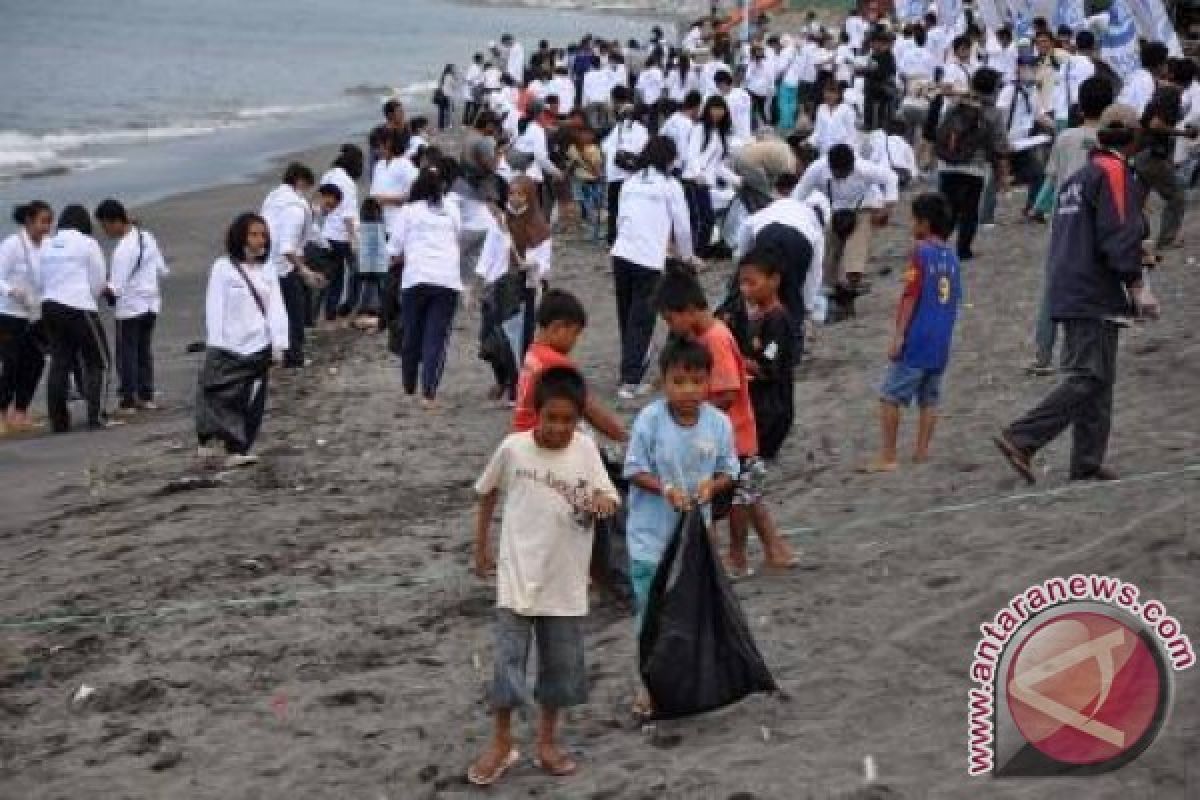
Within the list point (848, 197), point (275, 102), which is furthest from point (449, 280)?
point (275, 102)

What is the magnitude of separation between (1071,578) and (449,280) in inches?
254

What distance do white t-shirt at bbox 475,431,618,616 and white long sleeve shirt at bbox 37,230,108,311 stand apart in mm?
7707

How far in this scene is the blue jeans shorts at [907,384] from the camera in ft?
30.0

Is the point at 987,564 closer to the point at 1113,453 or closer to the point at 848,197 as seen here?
the point at 1113,453

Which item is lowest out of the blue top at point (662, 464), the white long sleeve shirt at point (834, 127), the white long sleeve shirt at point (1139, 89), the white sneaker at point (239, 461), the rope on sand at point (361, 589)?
the white sneaker at point (239, 461)

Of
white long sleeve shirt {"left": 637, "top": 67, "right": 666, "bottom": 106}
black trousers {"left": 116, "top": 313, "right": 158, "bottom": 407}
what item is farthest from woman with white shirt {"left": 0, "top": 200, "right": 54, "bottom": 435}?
white long sleeve shirt {"left": 637, "top": 67, "right": 666, "bottom": 106}

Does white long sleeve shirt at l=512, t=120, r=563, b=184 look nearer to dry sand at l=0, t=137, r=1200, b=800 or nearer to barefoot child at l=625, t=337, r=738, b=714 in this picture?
dry sand at l=0, t=137, r=1200, b=800

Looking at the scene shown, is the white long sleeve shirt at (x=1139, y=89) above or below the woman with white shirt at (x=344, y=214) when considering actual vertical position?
above

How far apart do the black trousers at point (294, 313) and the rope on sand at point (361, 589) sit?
6.06 m

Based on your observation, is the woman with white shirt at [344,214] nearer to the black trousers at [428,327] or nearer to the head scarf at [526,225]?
the black trousers at [428,327]

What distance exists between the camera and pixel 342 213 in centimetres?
1543

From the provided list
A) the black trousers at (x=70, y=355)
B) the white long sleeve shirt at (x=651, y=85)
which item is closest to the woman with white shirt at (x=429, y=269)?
the black trousers at (x=70, y=355)

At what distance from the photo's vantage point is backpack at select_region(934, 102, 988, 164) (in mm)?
14781

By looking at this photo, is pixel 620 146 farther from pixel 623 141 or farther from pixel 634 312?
pixel 634 312
